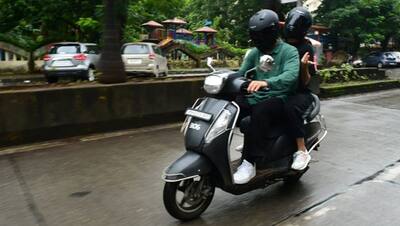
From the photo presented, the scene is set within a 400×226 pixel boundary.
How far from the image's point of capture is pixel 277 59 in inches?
172

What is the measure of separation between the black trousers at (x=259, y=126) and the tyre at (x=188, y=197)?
49 centimetres

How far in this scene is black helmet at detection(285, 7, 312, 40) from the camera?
479cm

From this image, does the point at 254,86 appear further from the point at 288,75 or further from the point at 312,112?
the point at 312,112

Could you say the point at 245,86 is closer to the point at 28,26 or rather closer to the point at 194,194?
the point at 194,194

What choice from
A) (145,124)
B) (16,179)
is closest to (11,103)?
(16,179)

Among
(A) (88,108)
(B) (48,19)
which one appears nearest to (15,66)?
(B) (48,19)

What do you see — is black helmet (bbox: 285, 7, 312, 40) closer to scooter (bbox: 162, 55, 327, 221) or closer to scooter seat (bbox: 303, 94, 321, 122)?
scooter seat (bbox: 303, 94, 321, 122)

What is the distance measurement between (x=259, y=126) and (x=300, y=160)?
0.72 meters

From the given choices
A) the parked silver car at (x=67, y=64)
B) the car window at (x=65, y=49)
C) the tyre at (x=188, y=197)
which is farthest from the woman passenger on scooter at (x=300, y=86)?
the car window at (x=65, y=49)

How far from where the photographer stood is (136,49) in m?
18.4

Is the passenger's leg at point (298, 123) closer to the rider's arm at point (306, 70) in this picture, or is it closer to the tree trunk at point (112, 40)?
the rider's arm at point (306, 70)

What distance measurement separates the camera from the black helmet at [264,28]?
13.7ft

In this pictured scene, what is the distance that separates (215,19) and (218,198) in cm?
3646

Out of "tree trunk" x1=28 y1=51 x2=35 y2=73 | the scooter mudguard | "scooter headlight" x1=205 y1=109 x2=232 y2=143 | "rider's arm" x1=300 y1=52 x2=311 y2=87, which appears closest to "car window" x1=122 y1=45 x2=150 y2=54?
"tree trunk" x1=28 y1=51 x2=35 y2=73
